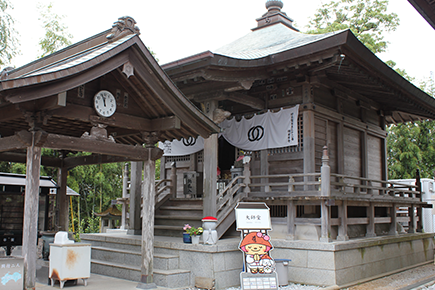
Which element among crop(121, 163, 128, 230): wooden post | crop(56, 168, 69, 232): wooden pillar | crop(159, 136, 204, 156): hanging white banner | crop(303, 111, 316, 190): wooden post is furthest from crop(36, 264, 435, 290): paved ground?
crop(159, 136, 204, 156): hanging white banner

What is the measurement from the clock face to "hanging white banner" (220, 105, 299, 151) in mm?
5440

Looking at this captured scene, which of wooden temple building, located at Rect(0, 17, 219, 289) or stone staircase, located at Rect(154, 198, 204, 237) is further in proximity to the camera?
stone staircase, located at Rect(154, 198, 204, 237)

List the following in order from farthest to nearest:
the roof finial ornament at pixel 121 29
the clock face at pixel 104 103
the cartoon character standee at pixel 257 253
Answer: the cartoon character standee at pixel 257 253 < the roof finial ornament at pixel 121 29 < the clock face at pixel 104 103

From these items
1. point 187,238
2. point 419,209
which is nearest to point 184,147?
point 187,238

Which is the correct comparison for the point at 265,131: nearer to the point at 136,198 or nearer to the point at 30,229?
the point at 136,198

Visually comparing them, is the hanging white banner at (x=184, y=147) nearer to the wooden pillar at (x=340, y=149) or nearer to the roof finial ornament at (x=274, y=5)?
the wooden pillar at (x=340, y=149)

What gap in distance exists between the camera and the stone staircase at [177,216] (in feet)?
36.1

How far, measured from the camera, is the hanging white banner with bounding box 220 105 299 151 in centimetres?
1138

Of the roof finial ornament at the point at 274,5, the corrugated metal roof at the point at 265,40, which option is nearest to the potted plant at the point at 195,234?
the corrugated metal roof at the point at 265,40

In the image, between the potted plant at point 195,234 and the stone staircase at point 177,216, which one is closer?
the potted plant at point 195,234

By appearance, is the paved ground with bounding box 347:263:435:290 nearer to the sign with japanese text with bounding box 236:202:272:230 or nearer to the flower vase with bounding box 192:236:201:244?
the sign with japanese text with bounding box 236:202:272:230

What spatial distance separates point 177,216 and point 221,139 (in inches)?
171

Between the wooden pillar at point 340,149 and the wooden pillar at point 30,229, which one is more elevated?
the wooden pillar at point 340,149

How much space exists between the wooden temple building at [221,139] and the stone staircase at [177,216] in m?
0.04
